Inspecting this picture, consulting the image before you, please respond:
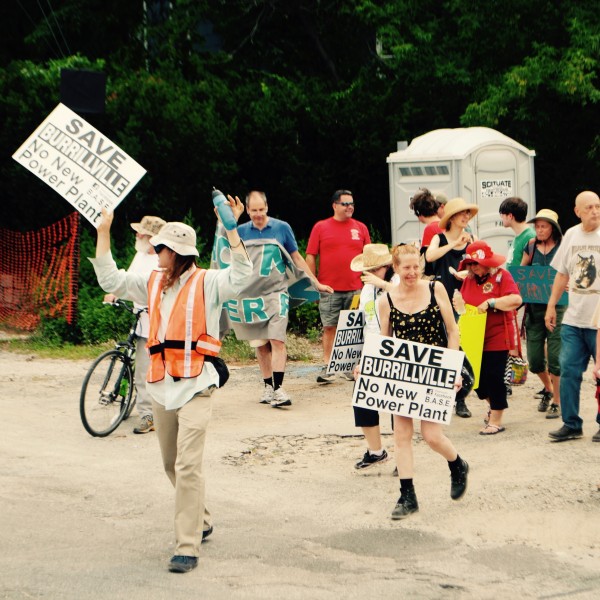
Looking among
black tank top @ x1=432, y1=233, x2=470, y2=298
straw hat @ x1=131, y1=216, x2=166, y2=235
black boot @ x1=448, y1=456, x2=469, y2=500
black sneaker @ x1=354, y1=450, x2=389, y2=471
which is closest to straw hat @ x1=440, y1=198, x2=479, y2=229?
black tank top @ x1=432, y1=233, x2=470, y2=298

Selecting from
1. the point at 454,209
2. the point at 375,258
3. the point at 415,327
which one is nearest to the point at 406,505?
the point at 415,327

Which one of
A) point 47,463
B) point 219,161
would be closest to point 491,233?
point 219,161

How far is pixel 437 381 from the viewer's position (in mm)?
7547

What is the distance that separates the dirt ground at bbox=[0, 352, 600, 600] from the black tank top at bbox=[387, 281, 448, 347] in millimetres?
1038

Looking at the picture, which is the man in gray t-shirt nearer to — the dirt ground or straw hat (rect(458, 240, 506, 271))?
the dirt ground

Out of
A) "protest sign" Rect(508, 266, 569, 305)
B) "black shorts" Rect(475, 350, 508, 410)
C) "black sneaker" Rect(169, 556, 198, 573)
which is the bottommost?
"black sneaker" Rect(169, 556, 198, 573)

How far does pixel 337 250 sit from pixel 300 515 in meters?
5.32

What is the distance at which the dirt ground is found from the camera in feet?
20.2

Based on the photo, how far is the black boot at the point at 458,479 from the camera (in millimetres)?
7590

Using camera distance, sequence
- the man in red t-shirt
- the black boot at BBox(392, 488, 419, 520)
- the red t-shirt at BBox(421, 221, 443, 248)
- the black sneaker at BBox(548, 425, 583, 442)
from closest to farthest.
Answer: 1. the black boot at BBox(392, 488, 419, 520)
2. the black sneaker at BBox(548, 425, 583, 442)
3. the red t-shirt at BBox(421, 221, 443, 248)
4. the man in red t-shirt

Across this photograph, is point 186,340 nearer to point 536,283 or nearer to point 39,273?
point 536,283

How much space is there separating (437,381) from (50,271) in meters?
9.33

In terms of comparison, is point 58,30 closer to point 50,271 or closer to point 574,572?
point 50,271

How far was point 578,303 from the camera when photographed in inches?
358
